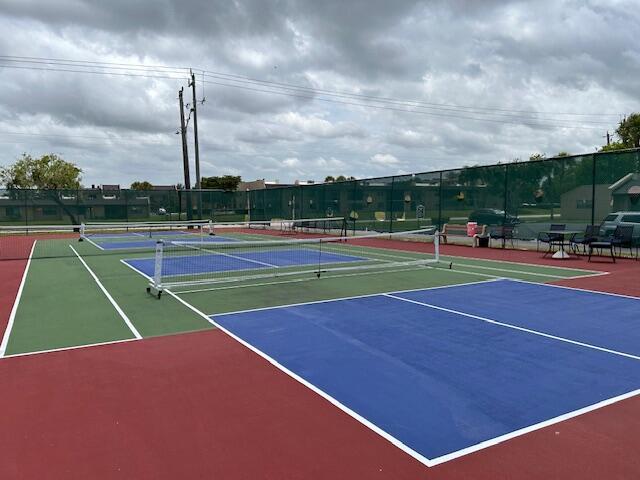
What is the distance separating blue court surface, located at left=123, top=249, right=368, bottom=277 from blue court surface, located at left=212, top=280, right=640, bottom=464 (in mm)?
5560

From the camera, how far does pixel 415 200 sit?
2433 centimetres

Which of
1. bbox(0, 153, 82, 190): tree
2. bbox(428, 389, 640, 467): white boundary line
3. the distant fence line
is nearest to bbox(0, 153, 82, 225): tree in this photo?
bbox(0, 153, 82, 190): tree

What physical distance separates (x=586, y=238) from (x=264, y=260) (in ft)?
35.1

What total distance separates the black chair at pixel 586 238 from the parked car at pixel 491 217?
109 inches

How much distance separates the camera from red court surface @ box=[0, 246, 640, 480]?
11.4 ft

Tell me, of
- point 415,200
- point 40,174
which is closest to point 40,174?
point 40,174

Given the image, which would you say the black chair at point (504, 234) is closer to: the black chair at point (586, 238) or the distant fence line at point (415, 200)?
the distant fence line at point (415, 200)

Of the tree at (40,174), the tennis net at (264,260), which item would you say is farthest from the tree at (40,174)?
the tennis net at (264,260)

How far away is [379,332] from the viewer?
23.0 ft

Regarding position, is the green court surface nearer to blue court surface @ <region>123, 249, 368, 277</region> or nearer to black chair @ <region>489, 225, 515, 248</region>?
blue court surface @ <region>123, 249, 368, 277</region>

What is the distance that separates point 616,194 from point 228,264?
12.7 metres

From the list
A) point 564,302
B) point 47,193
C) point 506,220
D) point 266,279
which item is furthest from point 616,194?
point 47,193

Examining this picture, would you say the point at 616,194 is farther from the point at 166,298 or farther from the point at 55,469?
the point at 55,469

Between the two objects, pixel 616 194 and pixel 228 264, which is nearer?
pixel 228 264
